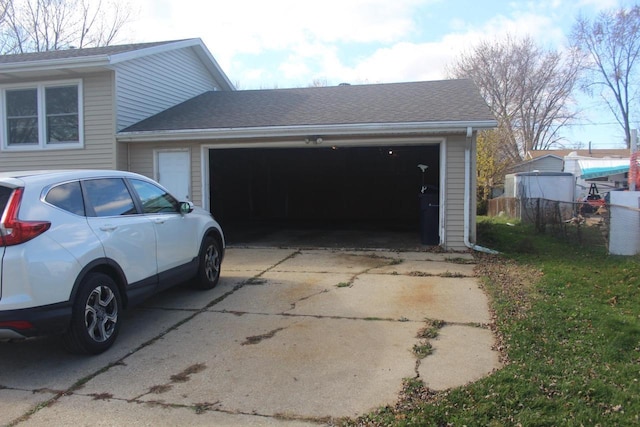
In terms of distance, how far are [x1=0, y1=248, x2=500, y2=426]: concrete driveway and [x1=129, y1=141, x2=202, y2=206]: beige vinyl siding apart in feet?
15.3

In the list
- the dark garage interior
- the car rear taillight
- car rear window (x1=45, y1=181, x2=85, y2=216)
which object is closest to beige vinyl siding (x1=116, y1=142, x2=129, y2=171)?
car rear window (x1=45, y1=181, x2=85, y2=216)

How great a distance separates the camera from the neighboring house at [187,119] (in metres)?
10.4

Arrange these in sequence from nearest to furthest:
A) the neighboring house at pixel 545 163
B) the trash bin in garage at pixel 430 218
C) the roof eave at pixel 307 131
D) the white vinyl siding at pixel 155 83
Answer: the roof eave at pixel 307 131 < the trash bin in garage at pixel 430 218 < the white vinyl siding at pixel 155 83 < the neighboring house at pixel 545 163

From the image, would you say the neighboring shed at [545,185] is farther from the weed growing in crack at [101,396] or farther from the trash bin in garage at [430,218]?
the weed growing in crack at [101,396]

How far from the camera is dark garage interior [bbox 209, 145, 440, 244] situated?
20406 mm

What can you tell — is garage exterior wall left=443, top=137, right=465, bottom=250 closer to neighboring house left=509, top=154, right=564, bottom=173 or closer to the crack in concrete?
the crack in concrete

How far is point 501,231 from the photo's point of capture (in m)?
14.2

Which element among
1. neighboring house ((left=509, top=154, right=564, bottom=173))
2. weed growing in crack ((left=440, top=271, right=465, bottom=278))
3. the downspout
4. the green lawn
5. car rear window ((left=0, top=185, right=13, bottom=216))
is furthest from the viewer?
neighboring house ((left=509, top=154, right=564, bottom=173))

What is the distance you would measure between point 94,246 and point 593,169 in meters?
33.8

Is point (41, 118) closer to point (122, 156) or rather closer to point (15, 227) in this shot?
point (122, 156)

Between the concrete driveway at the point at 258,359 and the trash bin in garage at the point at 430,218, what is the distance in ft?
12.6

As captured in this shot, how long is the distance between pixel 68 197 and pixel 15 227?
704mm

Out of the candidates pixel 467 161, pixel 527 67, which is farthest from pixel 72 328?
pixel 527 67

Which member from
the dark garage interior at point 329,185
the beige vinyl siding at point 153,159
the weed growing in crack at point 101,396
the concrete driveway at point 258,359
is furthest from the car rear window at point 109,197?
the dark garage interior at point 329,185
